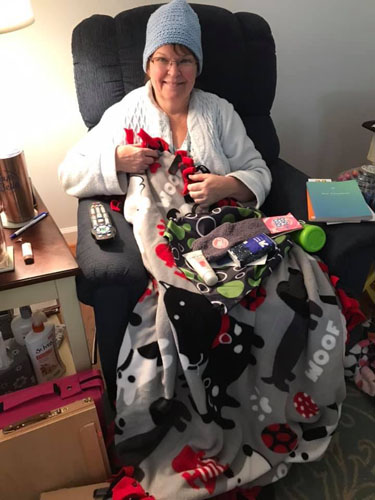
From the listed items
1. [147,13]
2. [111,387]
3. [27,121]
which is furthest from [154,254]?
[27,121]

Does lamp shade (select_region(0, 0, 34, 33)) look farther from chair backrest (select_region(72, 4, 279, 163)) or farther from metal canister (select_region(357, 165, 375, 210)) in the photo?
metal canister (select_region(357, 165, 375, 210))

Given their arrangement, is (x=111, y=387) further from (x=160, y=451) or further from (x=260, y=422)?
(x=260, y=422)

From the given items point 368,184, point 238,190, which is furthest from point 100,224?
point 368,184

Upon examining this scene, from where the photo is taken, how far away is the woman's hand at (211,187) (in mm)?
1279

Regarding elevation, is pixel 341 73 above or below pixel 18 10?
below

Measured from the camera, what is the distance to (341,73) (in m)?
2.00

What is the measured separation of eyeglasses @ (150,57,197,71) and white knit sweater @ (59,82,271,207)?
4.2 inches

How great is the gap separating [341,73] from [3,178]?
1621 millimetres

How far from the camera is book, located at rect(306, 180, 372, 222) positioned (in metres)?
1.21

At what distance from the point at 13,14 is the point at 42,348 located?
35.8 inches

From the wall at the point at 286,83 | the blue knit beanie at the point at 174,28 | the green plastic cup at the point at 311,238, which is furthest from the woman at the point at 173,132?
the wall at the point at 286,83

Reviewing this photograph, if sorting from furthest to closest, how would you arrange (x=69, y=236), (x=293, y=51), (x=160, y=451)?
(x=69, y=236) → (x=293, y=51) → (x=160, y=451)

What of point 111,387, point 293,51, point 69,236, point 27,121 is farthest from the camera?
point 69,236

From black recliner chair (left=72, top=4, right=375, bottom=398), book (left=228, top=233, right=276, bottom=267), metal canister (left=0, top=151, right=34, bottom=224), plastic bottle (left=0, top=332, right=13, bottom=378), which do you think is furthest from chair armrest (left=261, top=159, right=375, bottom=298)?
plastic bottle (left=0, top=332, right=13, bottom=378)
